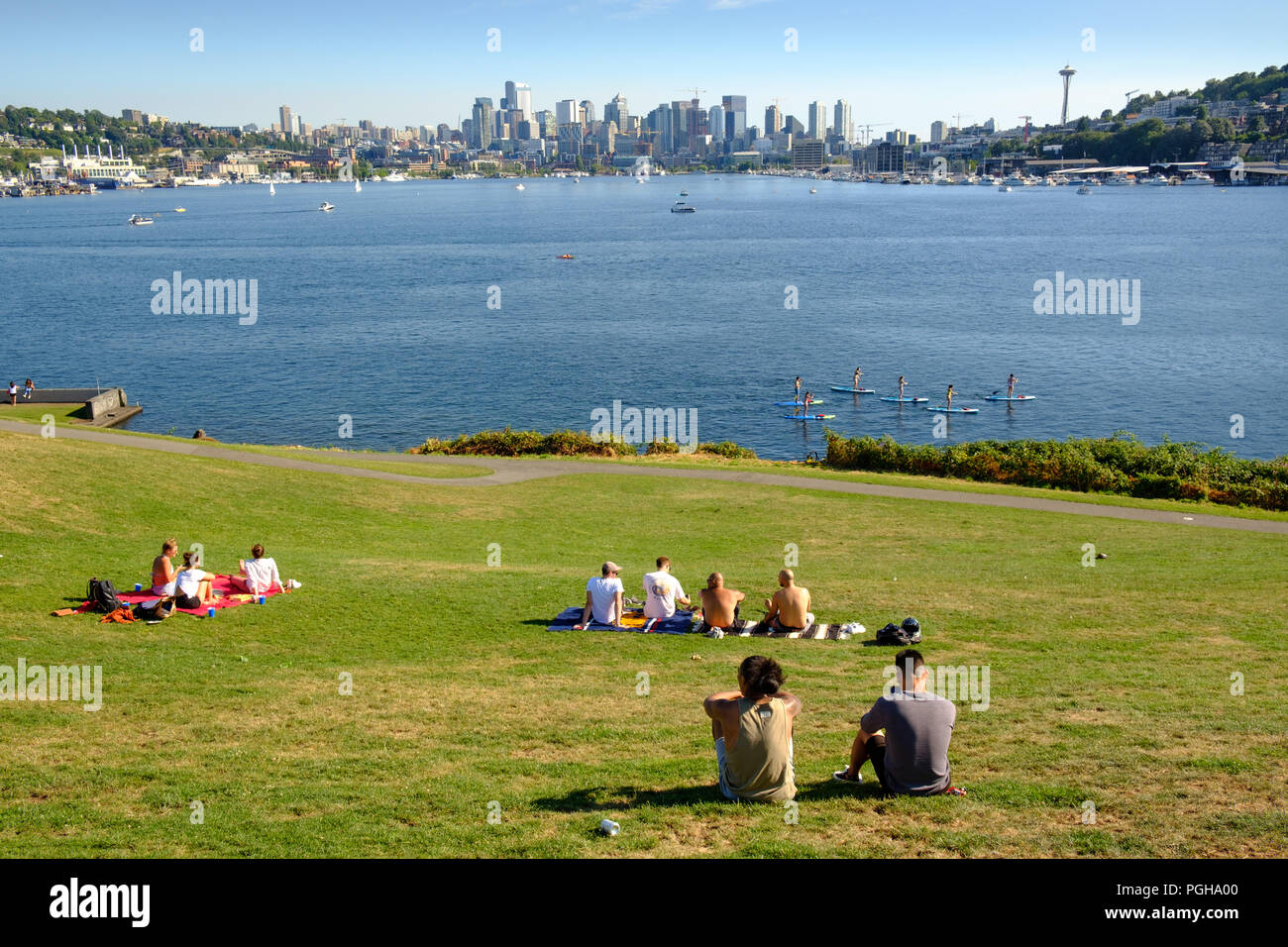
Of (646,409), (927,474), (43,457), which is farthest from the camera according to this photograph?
(646,409)

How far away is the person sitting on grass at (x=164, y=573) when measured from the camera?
15.9m

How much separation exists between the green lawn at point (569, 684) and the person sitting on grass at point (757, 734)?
0.28 m

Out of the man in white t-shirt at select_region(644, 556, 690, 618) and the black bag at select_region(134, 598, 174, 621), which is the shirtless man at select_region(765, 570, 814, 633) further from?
the black bag at select_region(134, 598, 174, 621)

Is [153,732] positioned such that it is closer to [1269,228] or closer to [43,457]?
[43,457]

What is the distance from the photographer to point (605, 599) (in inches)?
631

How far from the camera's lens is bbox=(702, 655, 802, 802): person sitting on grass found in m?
8.84

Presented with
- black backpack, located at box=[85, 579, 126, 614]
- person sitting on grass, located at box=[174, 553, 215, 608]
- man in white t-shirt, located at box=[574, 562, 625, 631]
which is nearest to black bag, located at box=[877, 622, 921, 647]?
man in white t-shirt, located at box=[574, 562, 625, 631]

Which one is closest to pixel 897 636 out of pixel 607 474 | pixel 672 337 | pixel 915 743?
pixel 915 743

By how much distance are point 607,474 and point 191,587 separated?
16896mm

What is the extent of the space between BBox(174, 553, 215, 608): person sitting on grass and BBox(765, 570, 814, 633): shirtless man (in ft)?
30.4

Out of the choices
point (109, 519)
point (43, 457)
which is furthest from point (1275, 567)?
point (43, 457)

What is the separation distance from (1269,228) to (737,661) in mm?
172067

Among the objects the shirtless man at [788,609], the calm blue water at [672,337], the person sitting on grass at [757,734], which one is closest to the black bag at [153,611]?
the shirtless man at [788,609]

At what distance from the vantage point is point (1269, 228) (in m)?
152
